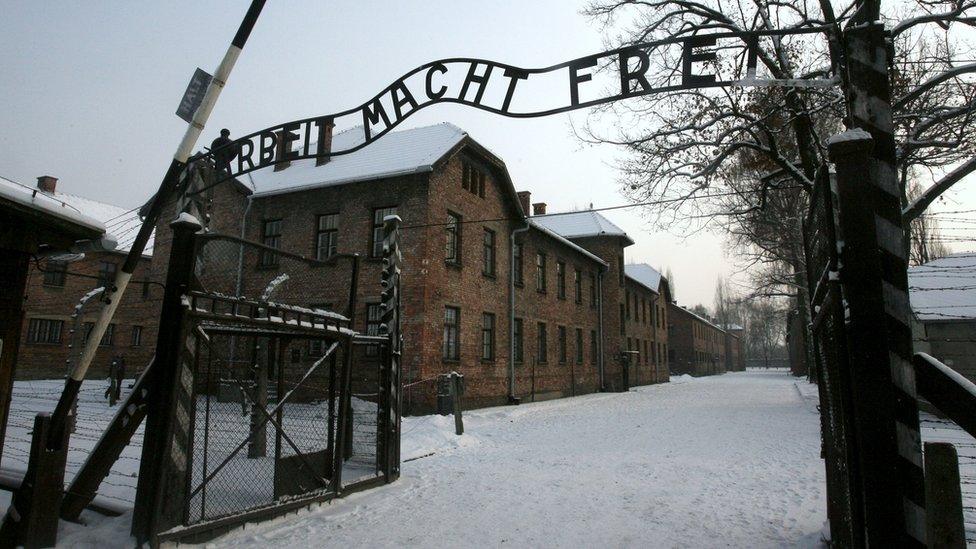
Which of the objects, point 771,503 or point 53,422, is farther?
point 771,503

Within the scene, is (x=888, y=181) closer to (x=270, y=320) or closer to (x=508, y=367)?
(x=270, y=320)

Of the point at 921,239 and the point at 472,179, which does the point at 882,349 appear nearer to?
the point at 921,239

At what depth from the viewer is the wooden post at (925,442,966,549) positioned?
8.02 ft

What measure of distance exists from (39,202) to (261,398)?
3257 mm

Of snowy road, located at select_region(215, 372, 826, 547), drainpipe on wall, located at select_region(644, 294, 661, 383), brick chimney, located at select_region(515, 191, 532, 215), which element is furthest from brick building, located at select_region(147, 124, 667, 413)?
drainpipe on wall, located at select_region(644, 294, 661, 383)

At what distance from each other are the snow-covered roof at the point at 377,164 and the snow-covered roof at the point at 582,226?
1303 cm

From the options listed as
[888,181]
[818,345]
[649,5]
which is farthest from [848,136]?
[649,5]

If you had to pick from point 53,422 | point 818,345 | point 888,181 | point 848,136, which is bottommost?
point 53,422

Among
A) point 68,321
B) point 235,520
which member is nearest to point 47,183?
point 68,321

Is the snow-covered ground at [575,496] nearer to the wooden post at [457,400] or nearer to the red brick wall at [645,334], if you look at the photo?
the wooden post at [457,400]

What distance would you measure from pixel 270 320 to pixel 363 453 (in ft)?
9.67

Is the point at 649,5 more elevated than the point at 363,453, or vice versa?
the point at 649,5

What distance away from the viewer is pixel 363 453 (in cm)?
714

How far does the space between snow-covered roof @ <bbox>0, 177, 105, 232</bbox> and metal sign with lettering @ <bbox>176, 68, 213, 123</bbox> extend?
4.27 ft
